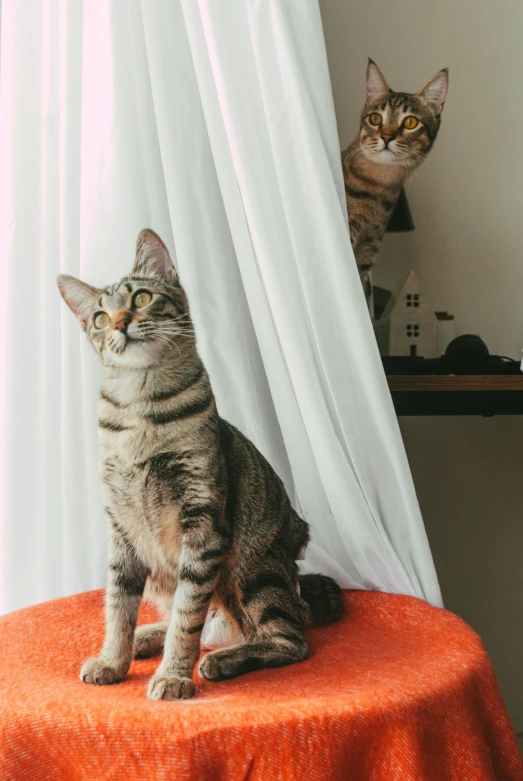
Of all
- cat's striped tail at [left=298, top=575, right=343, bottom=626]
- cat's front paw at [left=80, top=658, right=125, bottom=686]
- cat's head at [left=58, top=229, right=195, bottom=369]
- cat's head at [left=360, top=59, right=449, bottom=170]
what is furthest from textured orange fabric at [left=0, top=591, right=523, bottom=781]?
cat's head at [left=360, top=59, right=449, bottom=170]

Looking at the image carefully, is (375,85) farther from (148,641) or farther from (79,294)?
(148,641)

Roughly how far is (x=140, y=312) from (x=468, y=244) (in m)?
1.01

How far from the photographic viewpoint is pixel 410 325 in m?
1.45

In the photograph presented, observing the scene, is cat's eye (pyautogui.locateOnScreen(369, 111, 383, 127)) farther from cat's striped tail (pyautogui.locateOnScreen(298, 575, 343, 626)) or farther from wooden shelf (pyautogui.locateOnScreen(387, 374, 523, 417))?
cat's striped tail (pyautogui.locateOnScreen(298, 575, 343, 626))

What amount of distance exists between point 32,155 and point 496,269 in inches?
39.8

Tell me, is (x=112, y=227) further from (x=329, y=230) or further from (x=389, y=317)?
(x=389, y=317)

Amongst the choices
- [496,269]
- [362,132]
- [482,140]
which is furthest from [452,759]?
[482,140]

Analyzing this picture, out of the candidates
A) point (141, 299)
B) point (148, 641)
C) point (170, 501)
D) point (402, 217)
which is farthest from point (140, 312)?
point (402, 217)

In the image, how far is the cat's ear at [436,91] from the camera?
1.27 metres

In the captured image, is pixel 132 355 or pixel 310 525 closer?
pixel 132 355

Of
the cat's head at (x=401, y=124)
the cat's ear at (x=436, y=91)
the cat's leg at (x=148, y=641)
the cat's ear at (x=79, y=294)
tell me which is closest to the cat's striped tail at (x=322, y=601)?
the cat's leg at (x=148, y=641)

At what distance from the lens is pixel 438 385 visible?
123 centimetres

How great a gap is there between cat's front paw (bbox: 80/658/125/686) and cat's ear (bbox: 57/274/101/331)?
1.27 ft

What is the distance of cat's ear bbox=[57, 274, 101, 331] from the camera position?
0.84 meters
